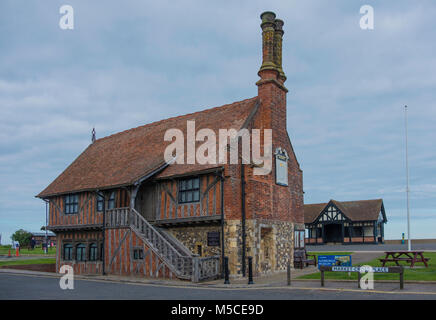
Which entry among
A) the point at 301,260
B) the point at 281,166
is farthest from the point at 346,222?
the point at 281,166

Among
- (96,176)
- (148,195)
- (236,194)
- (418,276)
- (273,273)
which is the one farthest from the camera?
(96,176)

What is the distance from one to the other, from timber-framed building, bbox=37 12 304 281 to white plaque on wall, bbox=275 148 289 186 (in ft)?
0.18

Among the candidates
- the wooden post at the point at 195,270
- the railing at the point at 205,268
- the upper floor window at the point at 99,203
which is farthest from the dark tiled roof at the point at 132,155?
the wooden post at the point at 195,270

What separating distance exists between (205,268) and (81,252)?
1082cm

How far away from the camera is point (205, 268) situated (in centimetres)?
1833

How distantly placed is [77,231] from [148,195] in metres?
6.11

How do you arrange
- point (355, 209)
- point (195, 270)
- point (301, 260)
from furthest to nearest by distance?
point (355, 209) → point (301, 260) → point (195, 270)

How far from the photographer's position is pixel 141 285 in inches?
657

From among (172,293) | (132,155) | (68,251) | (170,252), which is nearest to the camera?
(172,293)

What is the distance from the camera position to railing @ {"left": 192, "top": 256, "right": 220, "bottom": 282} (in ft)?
58.0

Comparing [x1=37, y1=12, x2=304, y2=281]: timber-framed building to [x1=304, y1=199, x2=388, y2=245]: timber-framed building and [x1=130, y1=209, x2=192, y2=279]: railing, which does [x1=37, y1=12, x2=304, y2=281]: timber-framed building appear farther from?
[x1=304, y1=199, x2=388, y2=245]: timber-framed building

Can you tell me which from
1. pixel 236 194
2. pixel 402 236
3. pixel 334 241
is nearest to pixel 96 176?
pixel 236 194

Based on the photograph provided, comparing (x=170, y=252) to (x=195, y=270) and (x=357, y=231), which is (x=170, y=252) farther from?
(x=357, y=231)
